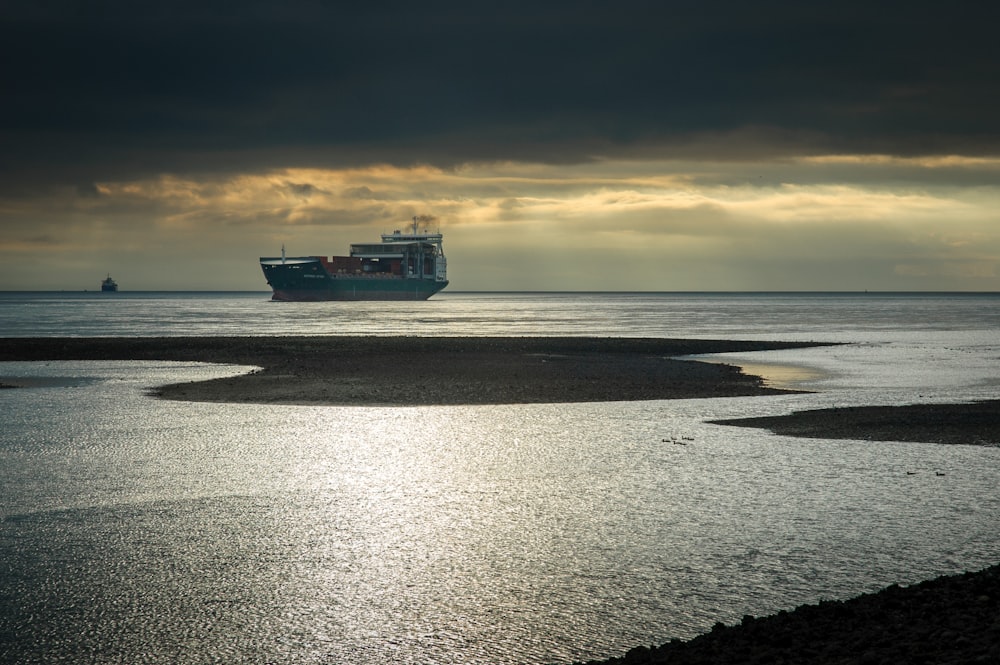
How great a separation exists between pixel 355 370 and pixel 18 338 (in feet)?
90.6

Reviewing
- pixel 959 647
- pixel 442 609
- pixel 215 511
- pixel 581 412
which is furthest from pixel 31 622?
pixel 581 412

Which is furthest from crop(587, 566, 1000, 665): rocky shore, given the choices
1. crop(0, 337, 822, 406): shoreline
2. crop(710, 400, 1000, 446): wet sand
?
crop(0, 337, 822, 406): shoreline

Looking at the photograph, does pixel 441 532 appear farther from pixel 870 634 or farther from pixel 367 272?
pixel 367 272

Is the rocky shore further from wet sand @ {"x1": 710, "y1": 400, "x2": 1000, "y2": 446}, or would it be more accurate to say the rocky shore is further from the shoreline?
the shoreline

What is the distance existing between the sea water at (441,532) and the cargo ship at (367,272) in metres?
149

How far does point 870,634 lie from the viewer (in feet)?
21.9

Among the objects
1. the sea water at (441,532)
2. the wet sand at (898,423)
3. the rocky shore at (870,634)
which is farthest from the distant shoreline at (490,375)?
the rocky shore at (870,634)

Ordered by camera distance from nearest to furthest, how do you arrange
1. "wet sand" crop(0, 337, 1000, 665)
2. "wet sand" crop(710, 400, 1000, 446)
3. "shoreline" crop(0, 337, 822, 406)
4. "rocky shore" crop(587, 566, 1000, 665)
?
"rocky shore" crop(587, 566, 1000, 665)
"wet sand" crop(0, 337, 1000, 665)
"wet sand" crop(710, 400, 1000, 446)
"shoreline" crop(0, 337, 822, 406)

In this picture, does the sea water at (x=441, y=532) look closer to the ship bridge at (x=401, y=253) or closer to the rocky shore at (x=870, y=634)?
the rocky shore at (x=870, y=634)

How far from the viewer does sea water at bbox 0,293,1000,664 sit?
755cm

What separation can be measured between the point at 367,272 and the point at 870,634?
171712 millimetres

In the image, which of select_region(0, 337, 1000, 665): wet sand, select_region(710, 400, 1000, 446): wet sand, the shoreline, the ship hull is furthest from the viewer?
the ship hull

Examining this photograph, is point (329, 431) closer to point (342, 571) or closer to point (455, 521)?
point (455, 521)

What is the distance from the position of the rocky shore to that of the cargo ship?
529ft
